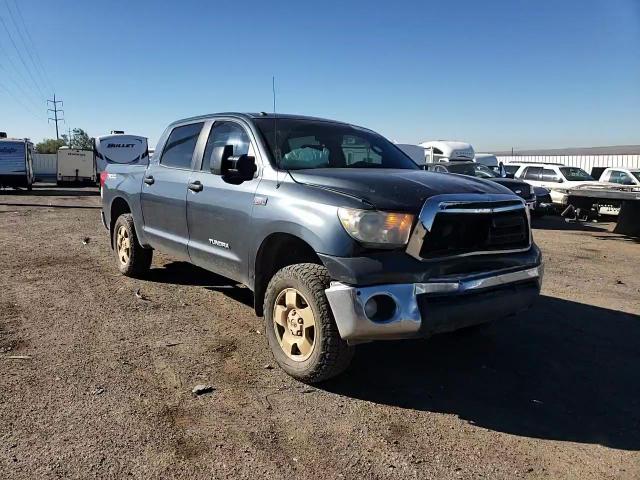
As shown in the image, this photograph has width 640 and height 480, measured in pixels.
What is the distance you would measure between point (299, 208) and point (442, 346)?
74.2 inches

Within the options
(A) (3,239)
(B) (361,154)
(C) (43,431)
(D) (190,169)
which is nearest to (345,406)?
(C) (43,431)

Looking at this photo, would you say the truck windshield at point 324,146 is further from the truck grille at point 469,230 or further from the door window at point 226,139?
the truck grille at point 469,230

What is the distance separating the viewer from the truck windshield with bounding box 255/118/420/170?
464 centimetres

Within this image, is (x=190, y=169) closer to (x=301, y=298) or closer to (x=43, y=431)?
(x=301, y=298)

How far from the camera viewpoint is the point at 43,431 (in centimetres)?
318

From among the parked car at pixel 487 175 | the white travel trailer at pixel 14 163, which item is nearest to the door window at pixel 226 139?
the parked car at pixel 487 175

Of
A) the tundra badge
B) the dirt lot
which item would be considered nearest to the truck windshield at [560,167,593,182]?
the dirt lot

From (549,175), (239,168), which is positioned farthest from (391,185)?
(549,175)

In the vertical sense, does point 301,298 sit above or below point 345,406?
above

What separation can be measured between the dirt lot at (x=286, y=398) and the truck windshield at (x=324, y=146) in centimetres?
158

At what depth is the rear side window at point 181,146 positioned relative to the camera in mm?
5590

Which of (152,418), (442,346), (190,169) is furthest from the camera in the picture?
(190,169)

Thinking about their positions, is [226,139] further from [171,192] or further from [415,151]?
[415,151]

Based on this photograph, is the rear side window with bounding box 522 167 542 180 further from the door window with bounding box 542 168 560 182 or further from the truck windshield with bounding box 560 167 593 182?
the truck windshield with bounding box 560 167 593 182
